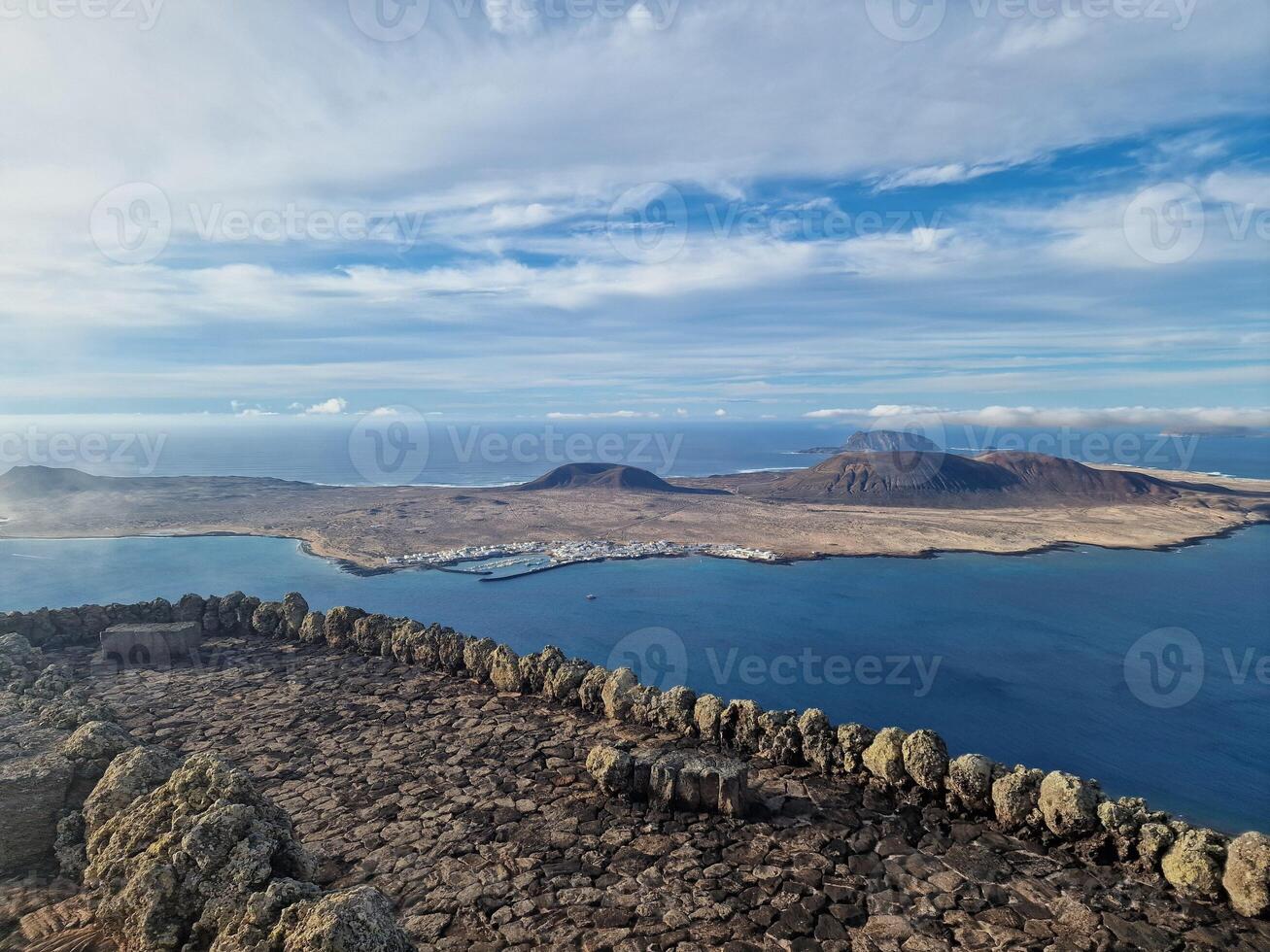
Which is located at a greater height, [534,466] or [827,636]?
[534,466]

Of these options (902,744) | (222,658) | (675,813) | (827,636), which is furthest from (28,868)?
(827,636)

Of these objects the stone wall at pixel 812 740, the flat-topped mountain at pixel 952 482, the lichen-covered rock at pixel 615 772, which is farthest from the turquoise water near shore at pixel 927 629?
the flat-topped mountain at pixel 952 482

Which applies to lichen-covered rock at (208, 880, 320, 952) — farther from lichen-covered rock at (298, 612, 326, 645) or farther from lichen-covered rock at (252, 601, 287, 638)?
lichen-covered rock at (252, 601, 287, 638)

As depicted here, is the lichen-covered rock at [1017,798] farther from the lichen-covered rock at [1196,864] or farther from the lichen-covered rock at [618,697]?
the lichen-covered rock at [618,697]

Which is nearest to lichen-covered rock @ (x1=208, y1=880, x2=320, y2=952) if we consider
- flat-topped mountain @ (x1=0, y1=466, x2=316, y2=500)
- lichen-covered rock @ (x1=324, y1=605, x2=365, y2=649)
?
lichen-covered rock @ (x1=324, y1=605, x2=365, y2=649)

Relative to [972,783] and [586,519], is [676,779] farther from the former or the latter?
[586,519]

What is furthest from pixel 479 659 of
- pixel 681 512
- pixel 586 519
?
pixel 681 512

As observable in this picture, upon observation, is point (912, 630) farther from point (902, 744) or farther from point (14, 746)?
point (14, 746)
